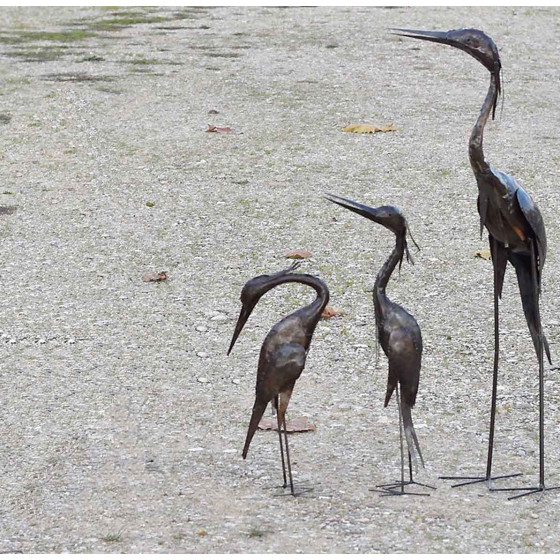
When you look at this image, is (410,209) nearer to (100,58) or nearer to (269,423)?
(269,423)

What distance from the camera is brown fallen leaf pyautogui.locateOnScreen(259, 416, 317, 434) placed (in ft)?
17.9

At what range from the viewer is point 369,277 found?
24.8ft

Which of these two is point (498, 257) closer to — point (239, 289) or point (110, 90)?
point (239, 289)

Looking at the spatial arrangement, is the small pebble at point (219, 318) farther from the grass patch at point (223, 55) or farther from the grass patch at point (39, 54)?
the grass patch at point (39, 54)

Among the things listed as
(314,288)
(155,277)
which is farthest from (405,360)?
(155,277)

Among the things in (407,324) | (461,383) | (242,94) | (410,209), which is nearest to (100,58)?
(242,94)

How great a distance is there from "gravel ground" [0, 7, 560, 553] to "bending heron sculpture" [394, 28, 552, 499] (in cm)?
66

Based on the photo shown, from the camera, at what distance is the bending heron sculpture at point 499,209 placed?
14.7ft

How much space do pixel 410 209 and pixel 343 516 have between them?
4603 millimetres

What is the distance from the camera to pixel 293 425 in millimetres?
5496

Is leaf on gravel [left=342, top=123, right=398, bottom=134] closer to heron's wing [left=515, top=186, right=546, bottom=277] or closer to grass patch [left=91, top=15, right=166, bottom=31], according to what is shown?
grass patch [left=91, top=15, right=166, bottom=31]

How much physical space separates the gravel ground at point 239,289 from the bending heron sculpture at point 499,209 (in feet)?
2.18

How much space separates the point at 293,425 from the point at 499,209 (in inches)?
64.2

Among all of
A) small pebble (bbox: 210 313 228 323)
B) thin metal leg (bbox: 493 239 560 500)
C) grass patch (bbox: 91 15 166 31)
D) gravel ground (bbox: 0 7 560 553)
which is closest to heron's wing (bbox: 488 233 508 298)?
thin metal leg (bbox: 493 239 560 500)
